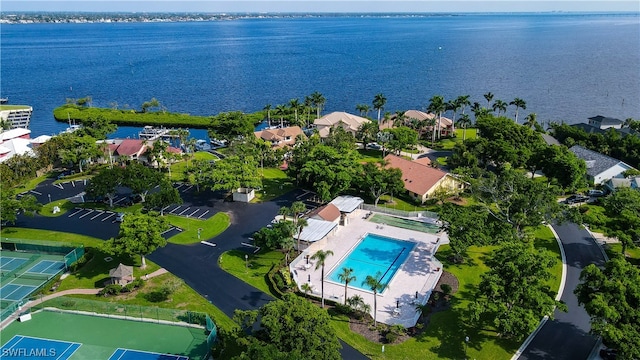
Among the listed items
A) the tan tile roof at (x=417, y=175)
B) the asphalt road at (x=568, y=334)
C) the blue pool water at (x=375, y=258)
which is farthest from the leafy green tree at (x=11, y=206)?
the asphalt road at (x=568, y=334)

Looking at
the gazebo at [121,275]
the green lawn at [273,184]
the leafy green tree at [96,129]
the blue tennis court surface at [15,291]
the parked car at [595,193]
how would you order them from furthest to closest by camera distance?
1. the leafy green tree at [96,129]
2. the green lawn at [273,184]
3. the parked car at [595,193]
4. the gazebo at [121,275]
5. the blue tennis court surface at [15,291]

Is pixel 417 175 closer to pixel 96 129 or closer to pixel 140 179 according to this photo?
pixel 140 179

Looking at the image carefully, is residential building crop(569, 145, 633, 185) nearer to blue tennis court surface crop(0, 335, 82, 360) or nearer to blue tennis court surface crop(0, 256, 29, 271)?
blue tennis court surface crop(0, 335, 82, 360)

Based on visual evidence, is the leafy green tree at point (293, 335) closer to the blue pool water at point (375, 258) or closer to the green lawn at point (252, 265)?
the green lawn at point (252, 265)

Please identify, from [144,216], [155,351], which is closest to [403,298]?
[155,351]

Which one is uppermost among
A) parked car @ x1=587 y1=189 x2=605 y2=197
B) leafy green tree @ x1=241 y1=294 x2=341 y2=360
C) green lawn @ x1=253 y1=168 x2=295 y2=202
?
leafy green tree @ x1=241 y1=294 x2=341 y2=360

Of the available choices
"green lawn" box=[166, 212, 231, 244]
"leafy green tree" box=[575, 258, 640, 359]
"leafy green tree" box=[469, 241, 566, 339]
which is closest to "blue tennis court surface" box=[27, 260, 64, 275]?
"green lawn" box=[166, 212, 231, 244]
